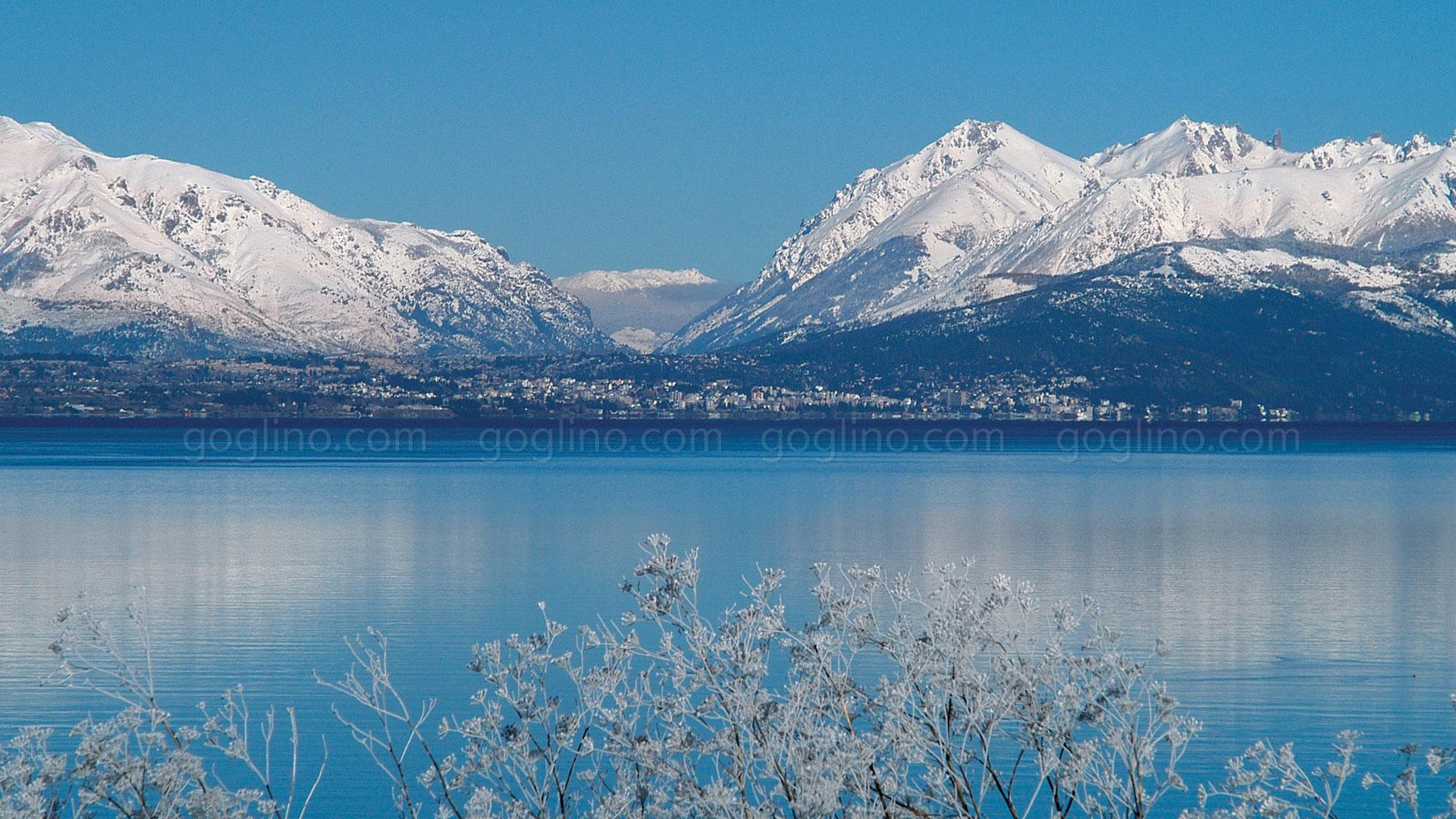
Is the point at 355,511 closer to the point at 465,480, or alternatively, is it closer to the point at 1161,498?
the point at 465,480

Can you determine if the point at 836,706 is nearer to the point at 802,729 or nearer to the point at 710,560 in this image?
the point at 802,729

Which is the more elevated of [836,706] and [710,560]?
[836,706]

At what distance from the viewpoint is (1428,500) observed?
93062 mm

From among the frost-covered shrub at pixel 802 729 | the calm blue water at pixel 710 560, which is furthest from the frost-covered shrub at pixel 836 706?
the calm blue water at pixel 710 560

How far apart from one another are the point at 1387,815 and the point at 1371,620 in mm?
20169

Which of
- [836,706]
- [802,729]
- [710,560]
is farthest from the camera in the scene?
[710,560]

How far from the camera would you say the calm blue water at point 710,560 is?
31234 millimetres

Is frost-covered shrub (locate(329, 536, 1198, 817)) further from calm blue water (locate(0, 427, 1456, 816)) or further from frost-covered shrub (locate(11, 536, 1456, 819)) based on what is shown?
calm blue water (locate(0, 427, 1456, 816))

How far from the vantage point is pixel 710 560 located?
5672cm

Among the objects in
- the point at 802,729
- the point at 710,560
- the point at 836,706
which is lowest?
the point at 710,560

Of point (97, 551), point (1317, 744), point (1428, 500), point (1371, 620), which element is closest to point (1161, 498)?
point (1428, 500)

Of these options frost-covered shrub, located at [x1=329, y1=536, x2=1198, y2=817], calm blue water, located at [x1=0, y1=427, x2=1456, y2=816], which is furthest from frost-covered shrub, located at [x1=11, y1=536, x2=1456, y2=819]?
calm blue water, located at [x1=0, y1=427, x2=1456, y2=816]

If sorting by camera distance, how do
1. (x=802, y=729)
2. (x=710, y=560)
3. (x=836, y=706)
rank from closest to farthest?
(x=802, y=729), (x=836, y=706), (x=710, y=560)

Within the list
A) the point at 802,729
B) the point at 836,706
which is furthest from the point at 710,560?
the point at 802,729
